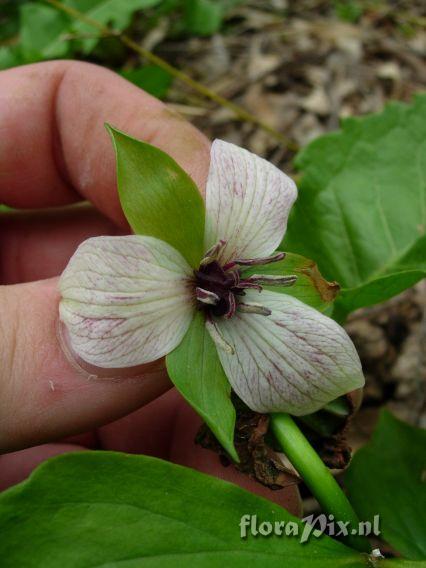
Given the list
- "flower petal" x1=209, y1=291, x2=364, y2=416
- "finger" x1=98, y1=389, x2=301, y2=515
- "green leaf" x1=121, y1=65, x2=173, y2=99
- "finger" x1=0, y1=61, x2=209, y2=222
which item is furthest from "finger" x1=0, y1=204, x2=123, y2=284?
"flower petal" x1=209, y1=291, x2=364, y2=416

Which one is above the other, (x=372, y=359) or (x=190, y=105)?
(x=190, y=105)

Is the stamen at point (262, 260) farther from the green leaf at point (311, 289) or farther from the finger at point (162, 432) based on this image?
the finger at point (162, 432)

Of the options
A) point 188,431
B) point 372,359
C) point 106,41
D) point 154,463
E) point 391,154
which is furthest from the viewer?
point 106,41

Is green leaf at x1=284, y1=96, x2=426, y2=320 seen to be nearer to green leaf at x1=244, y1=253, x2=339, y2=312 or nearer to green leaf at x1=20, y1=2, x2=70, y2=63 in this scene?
green leaf at x1=244, y1=253, x2=339, y2=312

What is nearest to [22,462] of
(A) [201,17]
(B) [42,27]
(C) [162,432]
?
(C) [162,432]

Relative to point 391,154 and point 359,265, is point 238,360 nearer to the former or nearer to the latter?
point 359,265

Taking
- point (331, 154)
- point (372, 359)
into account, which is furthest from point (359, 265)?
point (372, 359)
